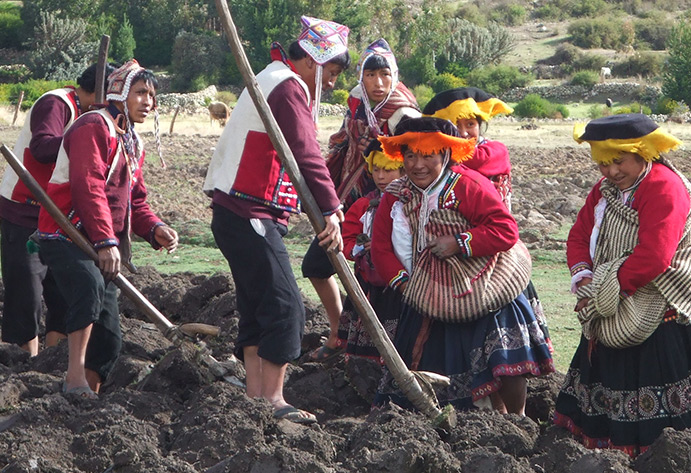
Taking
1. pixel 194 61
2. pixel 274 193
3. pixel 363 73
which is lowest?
pixel 194 61

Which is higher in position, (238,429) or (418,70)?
(238,429)

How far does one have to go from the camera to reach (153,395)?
5.19m

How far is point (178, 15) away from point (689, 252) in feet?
184

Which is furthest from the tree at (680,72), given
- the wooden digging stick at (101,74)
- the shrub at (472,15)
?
the wooden digging stick at (101,74)

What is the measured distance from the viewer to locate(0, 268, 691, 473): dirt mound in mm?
4125

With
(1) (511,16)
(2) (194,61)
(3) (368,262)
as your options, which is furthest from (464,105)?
(1) (511,16)

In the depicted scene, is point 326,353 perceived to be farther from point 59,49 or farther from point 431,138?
point 59,49

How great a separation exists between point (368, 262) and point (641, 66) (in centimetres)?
5560

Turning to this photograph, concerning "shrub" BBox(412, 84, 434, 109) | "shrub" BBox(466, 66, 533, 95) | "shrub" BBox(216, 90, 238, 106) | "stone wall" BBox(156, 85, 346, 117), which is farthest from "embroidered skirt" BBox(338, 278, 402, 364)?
"shrub" BBox(466, 66, 533, 95)

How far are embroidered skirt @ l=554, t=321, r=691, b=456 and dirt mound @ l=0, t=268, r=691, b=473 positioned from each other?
0.73 ft

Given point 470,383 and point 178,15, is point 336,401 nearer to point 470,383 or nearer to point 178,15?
point 470,383

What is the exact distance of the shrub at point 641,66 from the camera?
57.5 metres

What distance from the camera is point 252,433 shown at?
14.7 ft

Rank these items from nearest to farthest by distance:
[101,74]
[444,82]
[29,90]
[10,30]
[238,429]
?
[238,429], [101,74], [29,90], [444,82], [10,30]
